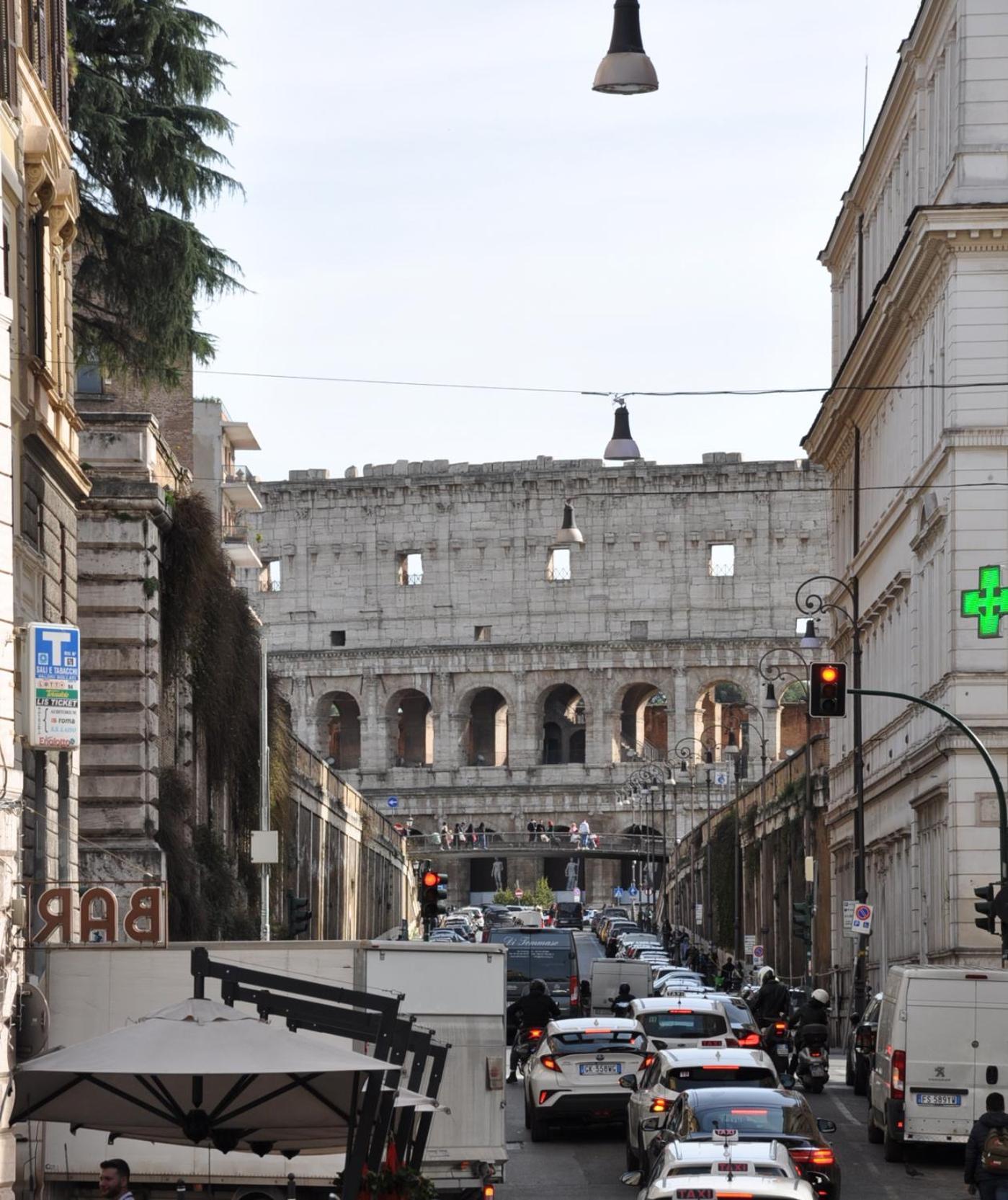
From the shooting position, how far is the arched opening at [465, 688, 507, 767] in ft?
469

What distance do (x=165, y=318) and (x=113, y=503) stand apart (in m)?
3.23

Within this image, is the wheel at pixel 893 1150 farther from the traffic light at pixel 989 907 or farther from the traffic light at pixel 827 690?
the traffic light at pixel 827 690

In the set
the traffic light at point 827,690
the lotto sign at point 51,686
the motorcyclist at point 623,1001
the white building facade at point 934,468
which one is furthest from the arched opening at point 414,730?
the lotto sign at point 51,686

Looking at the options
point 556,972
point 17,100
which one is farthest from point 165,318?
point 556,972

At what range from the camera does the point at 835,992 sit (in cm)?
5669

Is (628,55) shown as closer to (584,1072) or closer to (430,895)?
(584,1072)

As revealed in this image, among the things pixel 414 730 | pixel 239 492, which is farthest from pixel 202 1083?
pixel 414 730

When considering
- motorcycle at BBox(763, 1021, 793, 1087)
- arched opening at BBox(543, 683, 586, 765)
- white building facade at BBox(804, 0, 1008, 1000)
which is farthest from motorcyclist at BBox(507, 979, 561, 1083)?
arched opening at BBox(543, 683, 586, 765)

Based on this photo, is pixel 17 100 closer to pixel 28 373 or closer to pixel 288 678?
pixel 28 373

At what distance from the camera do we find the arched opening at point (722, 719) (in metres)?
137

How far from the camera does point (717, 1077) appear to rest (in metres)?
24.4

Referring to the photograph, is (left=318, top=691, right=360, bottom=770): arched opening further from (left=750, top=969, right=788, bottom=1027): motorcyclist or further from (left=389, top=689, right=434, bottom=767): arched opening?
(left=750, top=969, right=788, bottom=1027): motorcyclist

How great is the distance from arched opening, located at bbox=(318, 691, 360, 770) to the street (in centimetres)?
10864

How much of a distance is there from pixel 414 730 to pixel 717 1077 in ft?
396
